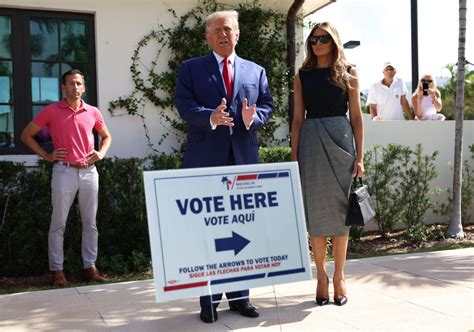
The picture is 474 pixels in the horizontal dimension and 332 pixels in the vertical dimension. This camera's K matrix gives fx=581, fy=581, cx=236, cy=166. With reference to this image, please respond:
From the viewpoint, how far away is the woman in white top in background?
9.43 m

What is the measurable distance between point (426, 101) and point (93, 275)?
20.2ft

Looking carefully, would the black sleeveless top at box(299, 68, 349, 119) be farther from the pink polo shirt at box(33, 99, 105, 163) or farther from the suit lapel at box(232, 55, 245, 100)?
the pink polo shirt at box(33, 99, 105, 163)

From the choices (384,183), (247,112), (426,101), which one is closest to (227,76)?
(247,112)

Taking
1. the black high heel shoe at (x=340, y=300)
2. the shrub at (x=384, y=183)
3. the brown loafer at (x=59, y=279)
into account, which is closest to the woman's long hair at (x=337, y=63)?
the black high heel shoe at (x=340, y=300)

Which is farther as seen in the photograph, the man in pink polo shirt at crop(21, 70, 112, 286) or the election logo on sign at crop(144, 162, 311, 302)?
the man in pink polo shirt at crop(21, 70, 112, 286)

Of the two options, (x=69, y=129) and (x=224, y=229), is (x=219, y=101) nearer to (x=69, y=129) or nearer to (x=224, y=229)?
(x=224, y=229)

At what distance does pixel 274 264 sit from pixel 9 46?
17.0 ft

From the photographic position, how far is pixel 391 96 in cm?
952

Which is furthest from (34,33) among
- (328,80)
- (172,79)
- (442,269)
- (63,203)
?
(442,269)

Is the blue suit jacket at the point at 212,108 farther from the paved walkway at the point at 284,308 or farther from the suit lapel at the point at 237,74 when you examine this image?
the paved walkway at the point at 284,308

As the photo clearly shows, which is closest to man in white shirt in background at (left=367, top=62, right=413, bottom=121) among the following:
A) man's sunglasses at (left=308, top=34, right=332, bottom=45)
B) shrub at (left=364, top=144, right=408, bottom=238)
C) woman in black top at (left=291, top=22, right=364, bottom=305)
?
shrub at (left=364, top=144, right=408, bottom=238)

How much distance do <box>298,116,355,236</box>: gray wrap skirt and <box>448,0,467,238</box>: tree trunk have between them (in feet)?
13.8

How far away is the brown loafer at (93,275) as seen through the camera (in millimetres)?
5957

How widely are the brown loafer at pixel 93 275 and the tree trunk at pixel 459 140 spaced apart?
4936 millimetres
